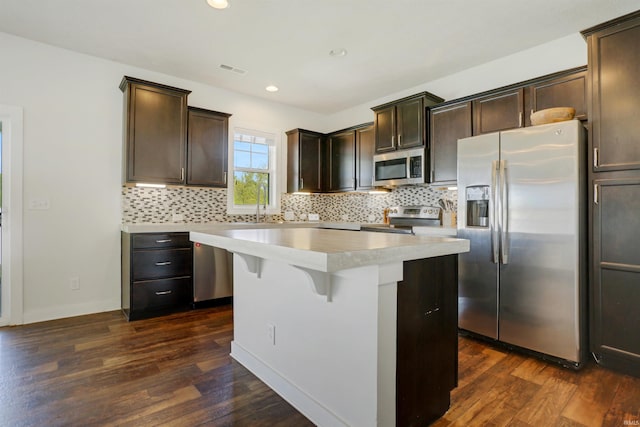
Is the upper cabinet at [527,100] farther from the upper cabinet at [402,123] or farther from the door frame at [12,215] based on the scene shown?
the door frame at [12,215]

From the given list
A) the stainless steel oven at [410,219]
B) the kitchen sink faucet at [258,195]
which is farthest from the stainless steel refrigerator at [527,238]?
the kitchen sink faucet at [258,195]

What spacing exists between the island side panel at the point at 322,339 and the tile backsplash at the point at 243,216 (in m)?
2.10

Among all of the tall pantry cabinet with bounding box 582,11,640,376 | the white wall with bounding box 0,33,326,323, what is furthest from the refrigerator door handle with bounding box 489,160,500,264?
the white wall with bounding box 0,33,326,323

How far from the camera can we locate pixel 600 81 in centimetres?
237

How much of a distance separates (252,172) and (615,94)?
13.0 ft

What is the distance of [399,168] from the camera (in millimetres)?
4055

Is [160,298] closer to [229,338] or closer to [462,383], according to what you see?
[229,338]

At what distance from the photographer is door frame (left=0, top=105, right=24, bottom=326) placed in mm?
3125

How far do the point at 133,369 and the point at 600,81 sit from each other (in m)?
3.80

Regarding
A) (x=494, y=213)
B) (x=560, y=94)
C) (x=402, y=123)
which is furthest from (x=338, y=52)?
(x=494, y=213)

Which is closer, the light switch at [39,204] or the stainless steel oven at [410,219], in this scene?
the light switch at [39,204]

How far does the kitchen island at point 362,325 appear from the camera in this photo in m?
1.38

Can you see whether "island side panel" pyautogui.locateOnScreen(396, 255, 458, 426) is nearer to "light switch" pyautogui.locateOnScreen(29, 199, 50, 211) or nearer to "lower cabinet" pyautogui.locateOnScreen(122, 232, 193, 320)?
"lower cabinet" pyautogui.locateOnScreen(122, 232, 193, 320)

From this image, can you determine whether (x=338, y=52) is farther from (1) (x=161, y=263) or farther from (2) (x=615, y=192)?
(1) (x=161, y=263)
